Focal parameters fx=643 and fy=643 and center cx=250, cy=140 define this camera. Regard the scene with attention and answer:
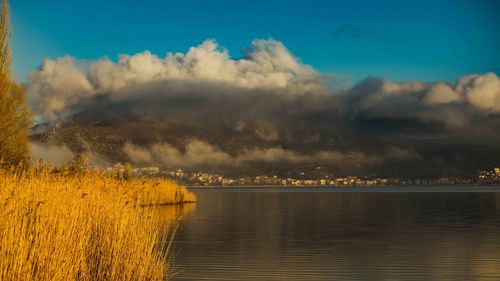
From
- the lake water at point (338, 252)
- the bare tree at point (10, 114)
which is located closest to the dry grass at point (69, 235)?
the lake water at point (338, 252)

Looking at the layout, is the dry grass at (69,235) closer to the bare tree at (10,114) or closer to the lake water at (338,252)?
Result: the lake water at (338,252)

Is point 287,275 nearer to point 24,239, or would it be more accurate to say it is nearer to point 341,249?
point 341,249

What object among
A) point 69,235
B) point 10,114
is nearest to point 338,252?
point 69,235

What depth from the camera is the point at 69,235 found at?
1420cm

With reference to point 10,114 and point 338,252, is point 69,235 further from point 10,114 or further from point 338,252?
point 10,114

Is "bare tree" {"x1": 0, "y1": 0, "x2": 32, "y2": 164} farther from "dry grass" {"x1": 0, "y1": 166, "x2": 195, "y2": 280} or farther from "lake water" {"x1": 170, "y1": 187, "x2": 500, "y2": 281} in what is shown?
"dry grass" {"x1": 0, "y1": 166, "x2": 195, "y2": 280}

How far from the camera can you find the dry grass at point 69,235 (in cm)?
1226

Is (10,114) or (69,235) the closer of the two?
(69,235)

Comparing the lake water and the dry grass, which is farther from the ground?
the dry grass

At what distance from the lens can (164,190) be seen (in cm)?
7269

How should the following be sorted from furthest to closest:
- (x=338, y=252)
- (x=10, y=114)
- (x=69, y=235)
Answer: (x=10, y=114), (x=338, y=252), (x=69, y=235)

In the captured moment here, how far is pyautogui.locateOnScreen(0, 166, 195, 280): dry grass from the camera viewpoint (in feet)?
40.2

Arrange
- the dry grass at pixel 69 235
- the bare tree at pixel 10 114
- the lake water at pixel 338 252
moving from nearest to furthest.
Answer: the dry grass at pixel 69 235 < the lake water at pixel 338 252 < the bare tree at pixel 10 114

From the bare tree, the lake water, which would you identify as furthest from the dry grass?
the bare tree
